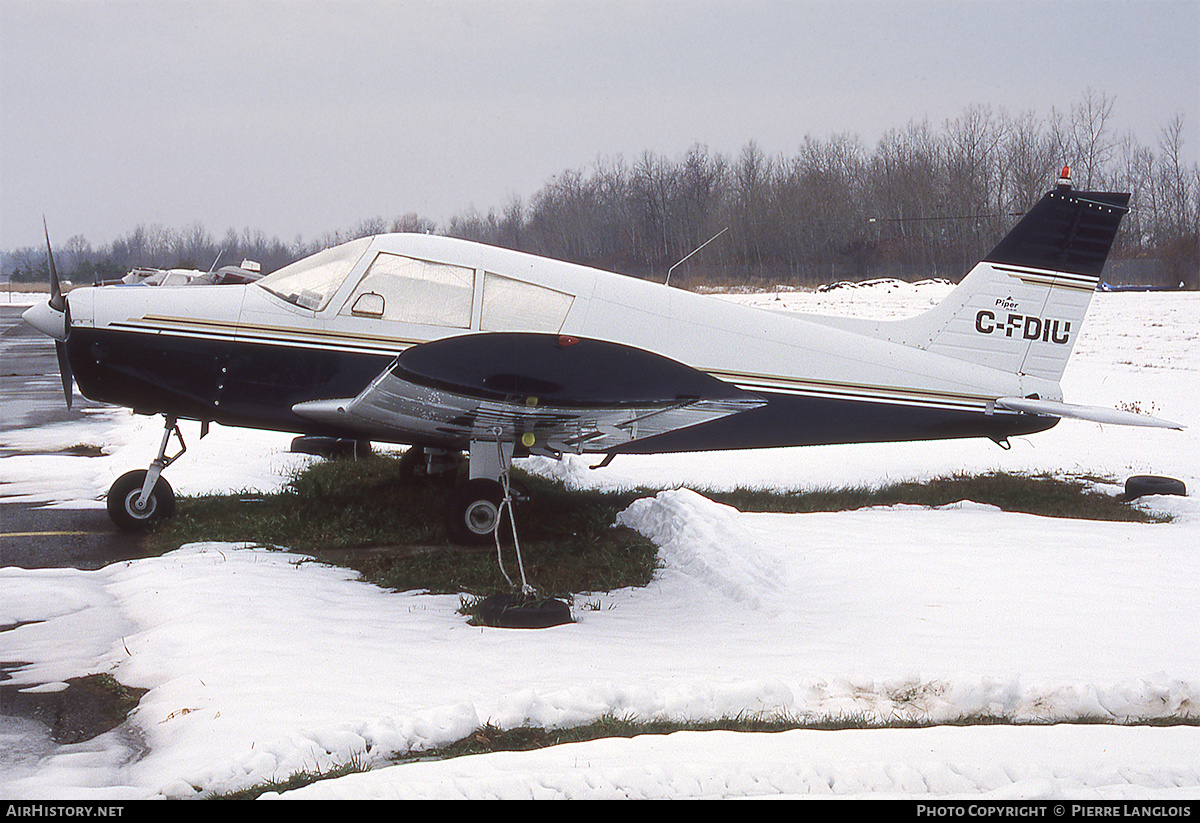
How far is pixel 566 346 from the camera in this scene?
453 centimetres

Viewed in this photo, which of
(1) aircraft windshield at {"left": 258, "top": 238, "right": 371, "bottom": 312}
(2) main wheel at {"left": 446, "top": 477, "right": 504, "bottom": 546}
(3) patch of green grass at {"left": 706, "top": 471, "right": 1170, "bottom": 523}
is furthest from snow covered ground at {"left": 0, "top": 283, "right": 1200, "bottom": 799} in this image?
(1) aircraft windshield at {"left": 258, "top": 238, "right": 371, "bottom": 312}

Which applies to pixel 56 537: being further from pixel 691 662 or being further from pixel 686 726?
pixel 686 726

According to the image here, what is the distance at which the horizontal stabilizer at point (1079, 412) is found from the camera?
703 centimetres

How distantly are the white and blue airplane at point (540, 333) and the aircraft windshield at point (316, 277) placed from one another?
0.06 feet

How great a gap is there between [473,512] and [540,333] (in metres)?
1.61

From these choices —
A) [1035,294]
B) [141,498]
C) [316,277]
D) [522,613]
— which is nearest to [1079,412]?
[1035,294]

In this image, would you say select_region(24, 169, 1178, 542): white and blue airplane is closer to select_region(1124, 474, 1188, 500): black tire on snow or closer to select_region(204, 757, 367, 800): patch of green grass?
select_region(1124, 474, 1188, 500): black tire on snow

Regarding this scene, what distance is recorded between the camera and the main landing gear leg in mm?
6828

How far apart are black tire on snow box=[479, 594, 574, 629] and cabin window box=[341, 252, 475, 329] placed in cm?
237

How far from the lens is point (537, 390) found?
493cm

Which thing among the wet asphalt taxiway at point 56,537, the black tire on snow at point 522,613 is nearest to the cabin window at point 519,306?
the black tire on snow at point 522,613

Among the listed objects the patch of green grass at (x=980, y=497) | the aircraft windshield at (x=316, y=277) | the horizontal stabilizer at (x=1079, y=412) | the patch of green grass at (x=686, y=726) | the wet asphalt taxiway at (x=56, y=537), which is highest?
the aircraft windshield at (x=316, y=277)

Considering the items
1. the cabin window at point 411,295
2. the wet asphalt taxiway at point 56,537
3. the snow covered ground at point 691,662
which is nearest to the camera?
the snow covered ground at point 691,662

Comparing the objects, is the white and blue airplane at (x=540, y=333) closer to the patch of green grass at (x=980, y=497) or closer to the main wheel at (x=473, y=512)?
the main wheel at (x=473, y=512)
